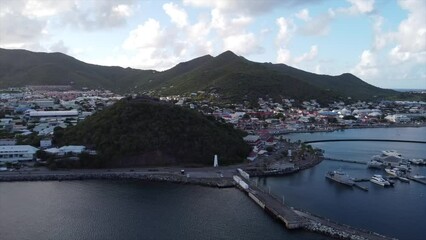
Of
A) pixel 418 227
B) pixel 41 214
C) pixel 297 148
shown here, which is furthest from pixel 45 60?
pixel 418 227

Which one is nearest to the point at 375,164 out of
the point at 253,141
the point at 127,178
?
the point at 253,141

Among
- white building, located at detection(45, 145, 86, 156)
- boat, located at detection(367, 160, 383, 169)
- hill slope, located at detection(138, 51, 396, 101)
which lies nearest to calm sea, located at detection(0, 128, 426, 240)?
white building, located at detection(45, 145, 86, 156)

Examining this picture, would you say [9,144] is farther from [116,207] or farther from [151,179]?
[116,207]

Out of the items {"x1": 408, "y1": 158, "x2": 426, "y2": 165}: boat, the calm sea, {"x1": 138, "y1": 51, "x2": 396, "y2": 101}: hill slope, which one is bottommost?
the calm sea

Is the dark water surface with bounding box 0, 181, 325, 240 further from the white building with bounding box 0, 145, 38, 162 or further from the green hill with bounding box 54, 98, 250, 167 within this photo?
the white building with bounding box 0, 145, 38, 162

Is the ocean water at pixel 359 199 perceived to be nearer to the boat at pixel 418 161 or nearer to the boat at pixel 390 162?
the boat at pixel 390 162

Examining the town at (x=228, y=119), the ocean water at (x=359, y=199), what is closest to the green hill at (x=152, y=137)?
the town at (x=228, y=119)

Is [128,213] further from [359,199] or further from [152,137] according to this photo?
[359,199]
